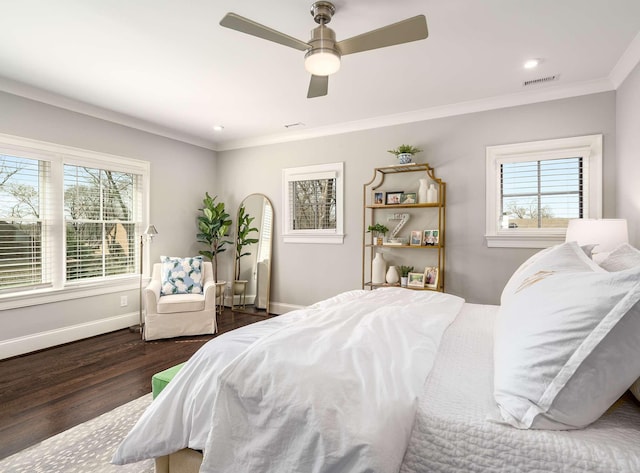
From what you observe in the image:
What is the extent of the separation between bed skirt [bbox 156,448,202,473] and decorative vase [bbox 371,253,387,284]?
9.65 ft

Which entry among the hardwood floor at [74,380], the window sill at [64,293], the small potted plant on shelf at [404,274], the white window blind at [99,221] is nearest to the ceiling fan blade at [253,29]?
the hardwood floor at [74,380]

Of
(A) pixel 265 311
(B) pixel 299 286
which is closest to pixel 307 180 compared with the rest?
(B) pixel 299 286

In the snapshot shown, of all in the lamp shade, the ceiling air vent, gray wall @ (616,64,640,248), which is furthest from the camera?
the ceiling air vent

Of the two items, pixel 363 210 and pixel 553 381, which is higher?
pixel 363 210

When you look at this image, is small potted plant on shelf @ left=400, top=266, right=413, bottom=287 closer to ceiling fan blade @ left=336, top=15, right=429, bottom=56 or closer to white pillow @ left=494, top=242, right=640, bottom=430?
ceiling fan blade @ left=336, top=15, right=429, bottom=56

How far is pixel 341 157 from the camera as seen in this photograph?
4.58m

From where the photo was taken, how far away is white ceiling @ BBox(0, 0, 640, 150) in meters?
2.23

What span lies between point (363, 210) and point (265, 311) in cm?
211

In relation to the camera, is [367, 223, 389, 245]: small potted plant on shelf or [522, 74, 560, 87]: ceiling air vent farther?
[367, 223, 389, 245]: small potted plant on shelf

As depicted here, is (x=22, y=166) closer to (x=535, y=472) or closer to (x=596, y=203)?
(x=535, y=472)

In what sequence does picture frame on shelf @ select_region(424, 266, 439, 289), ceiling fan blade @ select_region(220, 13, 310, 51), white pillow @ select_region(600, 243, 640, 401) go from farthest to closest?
picture frame on shelf @ select_region(424, 266, 439, 289), ceiling fan blade @ select_region(220, 13, 310, 51), white pillow @ select_region(600, 243, 640, 401)

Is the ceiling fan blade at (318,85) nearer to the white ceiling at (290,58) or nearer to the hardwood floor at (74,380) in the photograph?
the white ceiling at (290,58)

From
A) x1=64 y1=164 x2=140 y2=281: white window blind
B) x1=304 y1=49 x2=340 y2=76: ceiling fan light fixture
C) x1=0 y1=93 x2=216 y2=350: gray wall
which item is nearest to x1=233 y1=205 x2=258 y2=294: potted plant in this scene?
x1=0 y1=93 x2=216 y2=350: gray wall

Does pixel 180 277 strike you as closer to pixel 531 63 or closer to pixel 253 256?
pixel 253 256
